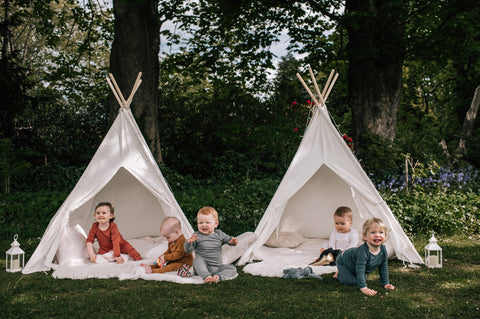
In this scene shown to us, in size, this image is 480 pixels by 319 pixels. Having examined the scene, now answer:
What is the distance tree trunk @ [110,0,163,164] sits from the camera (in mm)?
8914

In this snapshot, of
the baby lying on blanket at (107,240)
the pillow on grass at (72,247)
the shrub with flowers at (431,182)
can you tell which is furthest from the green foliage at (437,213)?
the pillow on grass at (72,247)

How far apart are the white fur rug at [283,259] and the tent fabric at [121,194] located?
37.9 inches

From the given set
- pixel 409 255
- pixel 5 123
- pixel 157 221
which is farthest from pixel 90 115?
pixel 409 255

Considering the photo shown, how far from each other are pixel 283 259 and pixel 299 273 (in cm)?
67

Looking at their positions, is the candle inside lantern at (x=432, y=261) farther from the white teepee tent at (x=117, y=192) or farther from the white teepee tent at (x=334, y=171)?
the white teepee tent at (x=117, y=192)

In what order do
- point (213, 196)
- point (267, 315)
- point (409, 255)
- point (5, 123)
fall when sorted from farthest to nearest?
1. point (5, 123)
2. point (213, 196)
3. point (409, 255)
4. point (267, 315)

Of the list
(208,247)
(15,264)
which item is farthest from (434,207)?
(15,264)

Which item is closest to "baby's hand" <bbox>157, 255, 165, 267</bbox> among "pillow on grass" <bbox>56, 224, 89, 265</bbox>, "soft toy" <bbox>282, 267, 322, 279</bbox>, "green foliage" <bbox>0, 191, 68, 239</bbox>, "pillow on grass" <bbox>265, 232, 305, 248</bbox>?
"pillow on grass" <bbox>56, 224, 89, 265</bbox>

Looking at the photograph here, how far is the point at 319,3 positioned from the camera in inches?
389

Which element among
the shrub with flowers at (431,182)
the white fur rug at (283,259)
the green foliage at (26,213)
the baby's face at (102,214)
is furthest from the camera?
the shrub with flowers at (431,182)

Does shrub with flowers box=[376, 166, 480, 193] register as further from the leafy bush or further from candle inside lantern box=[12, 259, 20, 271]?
the leafy bush

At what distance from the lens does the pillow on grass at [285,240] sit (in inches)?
220

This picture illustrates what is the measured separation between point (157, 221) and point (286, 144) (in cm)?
470

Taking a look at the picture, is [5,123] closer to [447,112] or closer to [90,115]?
[90,115]
